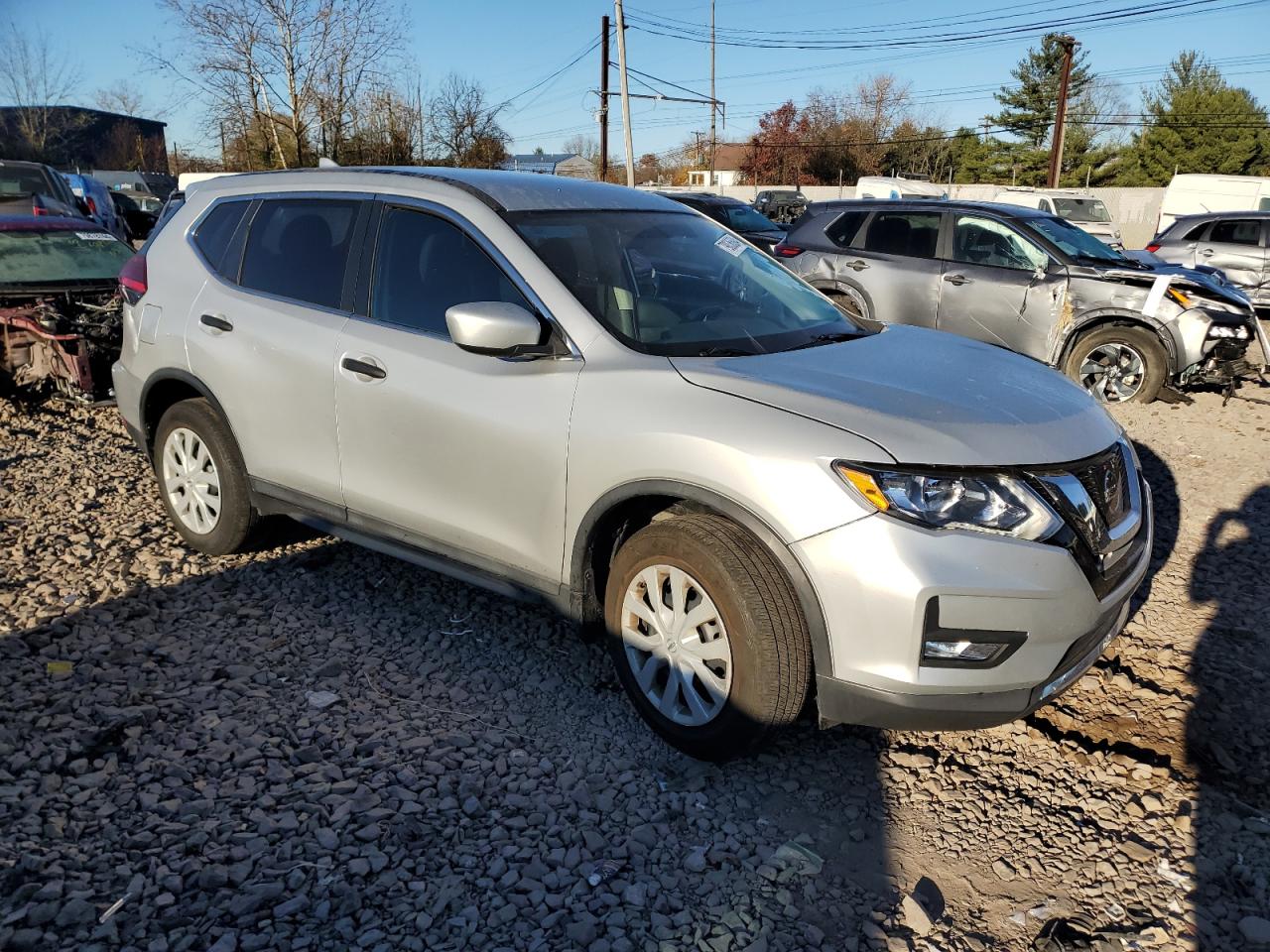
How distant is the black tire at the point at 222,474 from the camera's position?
172 inches

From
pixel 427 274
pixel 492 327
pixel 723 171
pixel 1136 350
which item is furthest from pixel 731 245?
pixel 723 171

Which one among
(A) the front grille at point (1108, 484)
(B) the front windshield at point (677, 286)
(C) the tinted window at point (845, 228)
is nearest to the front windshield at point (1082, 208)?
(C) the tinted window at point (845, 228)

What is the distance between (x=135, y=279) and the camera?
479 cm

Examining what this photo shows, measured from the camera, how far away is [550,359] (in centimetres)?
326

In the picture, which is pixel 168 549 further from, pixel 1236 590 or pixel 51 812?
pixel 1236 590

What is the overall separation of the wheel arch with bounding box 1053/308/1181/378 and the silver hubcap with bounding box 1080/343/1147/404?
0.58ft

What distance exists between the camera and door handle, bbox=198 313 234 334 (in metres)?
4.23

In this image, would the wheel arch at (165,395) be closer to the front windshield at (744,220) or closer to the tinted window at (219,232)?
the tinted window at (219,232)

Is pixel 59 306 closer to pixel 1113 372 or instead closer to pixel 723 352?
pixel 723 352

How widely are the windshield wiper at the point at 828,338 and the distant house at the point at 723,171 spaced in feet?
150

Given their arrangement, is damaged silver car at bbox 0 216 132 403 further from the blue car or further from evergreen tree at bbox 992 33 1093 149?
evergreen tree at bbox 992 33 1093 149

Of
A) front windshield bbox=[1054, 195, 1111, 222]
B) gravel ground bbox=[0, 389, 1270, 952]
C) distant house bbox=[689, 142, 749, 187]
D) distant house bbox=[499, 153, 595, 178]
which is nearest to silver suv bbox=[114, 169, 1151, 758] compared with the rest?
gravel ground bbox=[0, 389, 1270, 952]

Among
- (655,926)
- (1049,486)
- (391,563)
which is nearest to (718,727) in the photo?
(655,926)

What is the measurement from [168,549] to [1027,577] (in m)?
4.16
